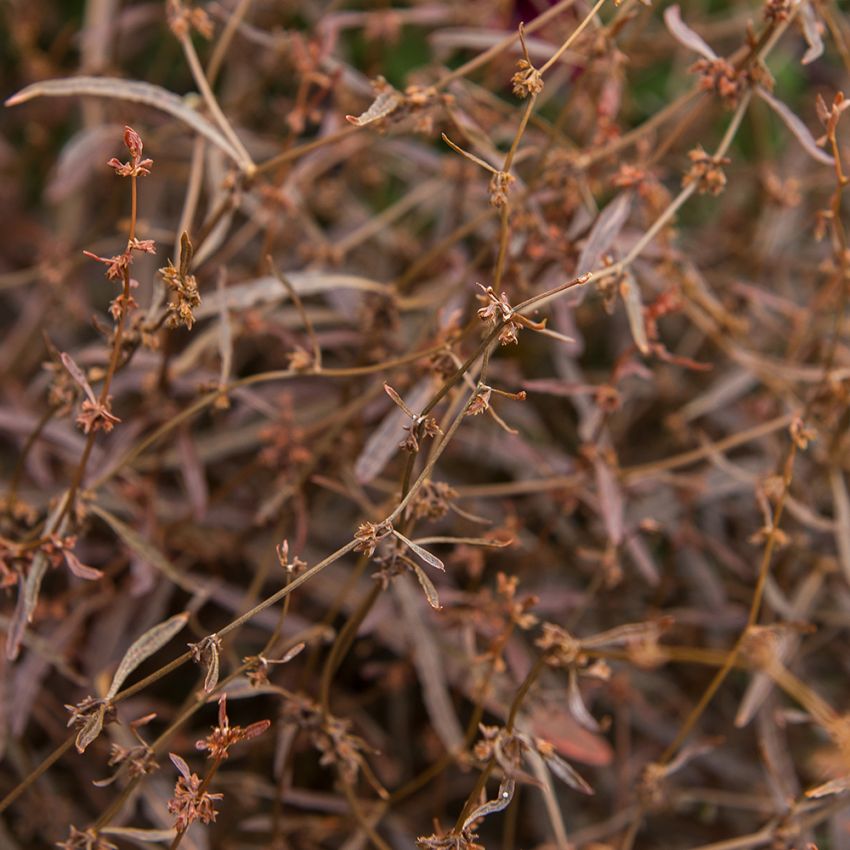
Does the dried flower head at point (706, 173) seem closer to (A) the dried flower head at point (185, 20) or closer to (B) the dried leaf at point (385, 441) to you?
(B) the dried leaf at point (385, 441)

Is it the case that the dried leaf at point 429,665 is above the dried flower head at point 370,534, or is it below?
below

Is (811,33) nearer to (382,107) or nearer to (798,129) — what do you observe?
(798,129)

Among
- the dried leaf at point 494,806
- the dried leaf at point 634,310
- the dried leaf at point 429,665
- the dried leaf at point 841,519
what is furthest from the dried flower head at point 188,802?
the dried leaf at point 841,519

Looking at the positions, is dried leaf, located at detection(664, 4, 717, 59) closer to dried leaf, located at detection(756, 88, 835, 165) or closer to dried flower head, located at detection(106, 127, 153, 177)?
dried leaf, located at detection(756, 88, 835, 165)

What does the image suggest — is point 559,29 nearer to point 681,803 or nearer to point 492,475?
point 492,475

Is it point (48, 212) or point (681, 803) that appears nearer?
point (681, 803)

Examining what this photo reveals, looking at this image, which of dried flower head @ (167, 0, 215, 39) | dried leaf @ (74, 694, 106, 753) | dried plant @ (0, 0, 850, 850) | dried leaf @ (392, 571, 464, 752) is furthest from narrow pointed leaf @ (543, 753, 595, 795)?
dried flower head @ (167, 0, 215, 39)

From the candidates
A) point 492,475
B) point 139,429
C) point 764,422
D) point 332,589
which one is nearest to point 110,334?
point 139,429

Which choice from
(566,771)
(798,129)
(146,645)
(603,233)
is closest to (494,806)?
(566,771)
